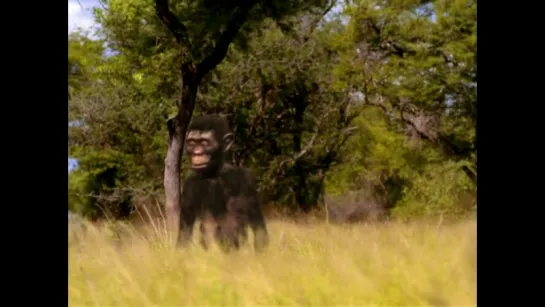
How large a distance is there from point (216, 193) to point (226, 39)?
2766 mm

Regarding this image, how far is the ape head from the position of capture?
6.37 meters

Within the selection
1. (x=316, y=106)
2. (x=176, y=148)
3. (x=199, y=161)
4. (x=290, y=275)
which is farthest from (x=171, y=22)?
(x=316, y=106)

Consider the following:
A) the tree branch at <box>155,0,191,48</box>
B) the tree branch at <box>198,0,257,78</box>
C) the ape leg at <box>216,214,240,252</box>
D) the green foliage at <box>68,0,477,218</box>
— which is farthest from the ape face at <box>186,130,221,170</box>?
the green foliage at <box>68,0,477,218</box>

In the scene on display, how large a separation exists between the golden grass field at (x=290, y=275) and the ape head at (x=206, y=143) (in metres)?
2.14

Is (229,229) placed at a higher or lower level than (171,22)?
lower

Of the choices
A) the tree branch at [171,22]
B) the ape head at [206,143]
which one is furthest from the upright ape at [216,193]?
the tree branch at [171,22]

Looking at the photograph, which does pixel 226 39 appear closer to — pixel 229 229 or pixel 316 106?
pixel 229 229

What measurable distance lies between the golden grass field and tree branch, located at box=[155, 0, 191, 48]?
14.5ft

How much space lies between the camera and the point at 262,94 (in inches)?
627

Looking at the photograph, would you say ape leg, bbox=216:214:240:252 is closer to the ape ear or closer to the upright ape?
the upright ape

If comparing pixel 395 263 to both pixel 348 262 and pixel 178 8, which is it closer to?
pixel 348 262

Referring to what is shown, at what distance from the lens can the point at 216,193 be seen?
6242mm

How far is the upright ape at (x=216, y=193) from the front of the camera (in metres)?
6.07
